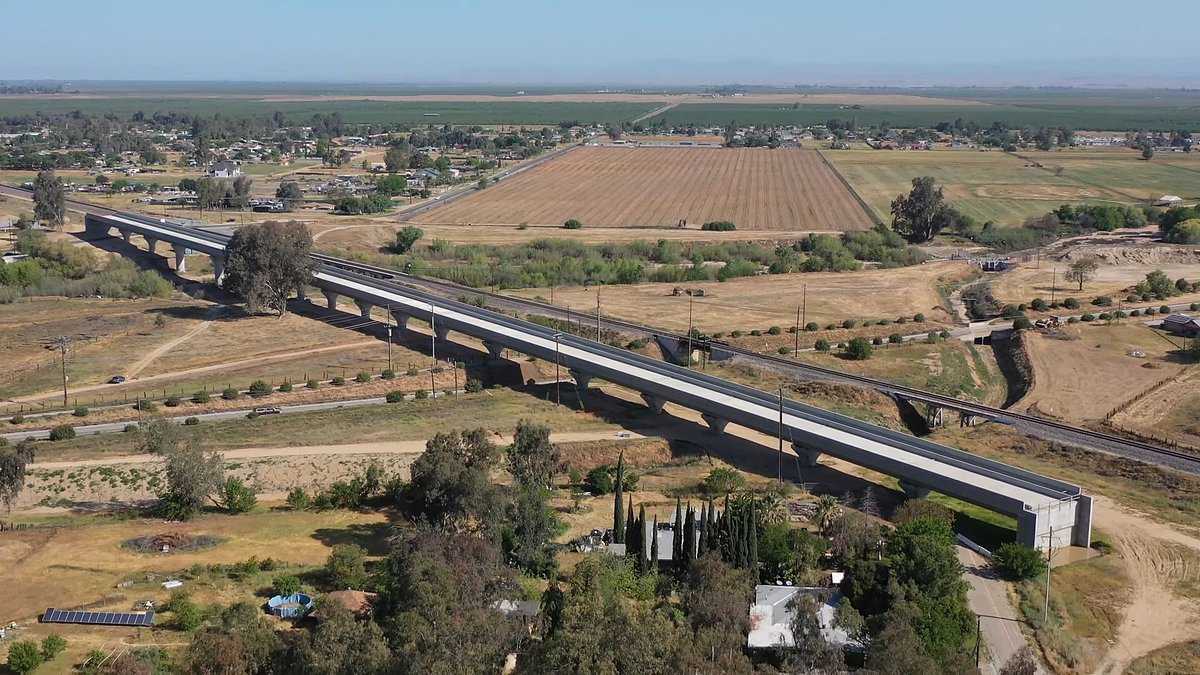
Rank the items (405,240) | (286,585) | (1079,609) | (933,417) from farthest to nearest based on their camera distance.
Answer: (405,240)
(933,417)
(1079,609)
(286,585)

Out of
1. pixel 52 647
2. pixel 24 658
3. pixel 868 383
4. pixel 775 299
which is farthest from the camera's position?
pixel 775 299

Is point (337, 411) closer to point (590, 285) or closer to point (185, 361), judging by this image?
point (185, 361)

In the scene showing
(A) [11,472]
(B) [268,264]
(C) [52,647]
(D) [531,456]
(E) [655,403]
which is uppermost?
(B) [268,264]

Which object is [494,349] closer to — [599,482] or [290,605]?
[599,482]

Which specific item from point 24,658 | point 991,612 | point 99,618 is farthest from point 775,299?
point 24,658

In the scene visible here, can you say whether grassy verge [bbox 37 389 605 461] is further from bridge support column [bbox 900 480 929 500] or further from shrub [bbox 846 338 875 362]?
shrub [bbox 846 338 875 362]

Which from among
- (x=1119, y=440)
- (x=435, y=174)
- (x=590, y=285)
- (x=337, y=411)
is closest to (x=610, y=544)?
(x=337, y=411)

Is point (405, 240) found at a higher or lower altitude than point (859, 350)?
higher
